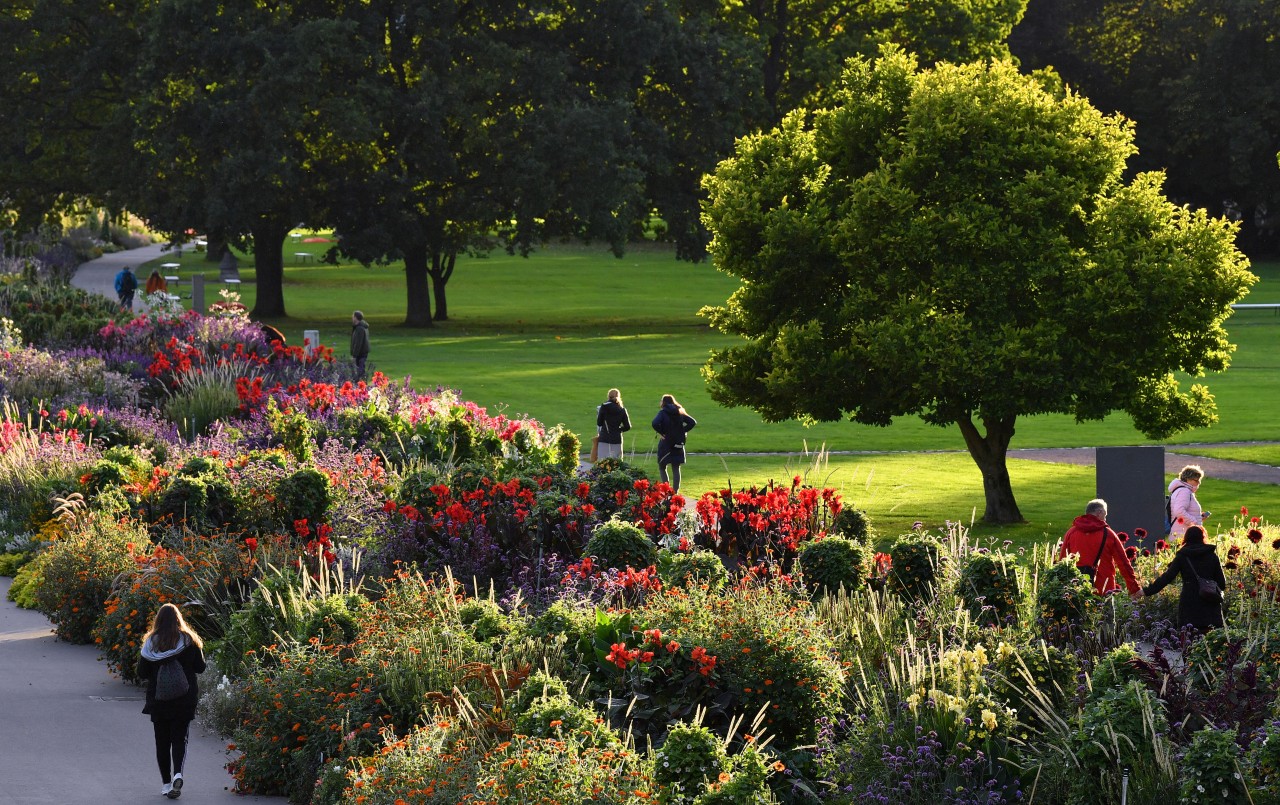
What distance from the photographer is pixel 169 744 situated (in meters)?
9.34

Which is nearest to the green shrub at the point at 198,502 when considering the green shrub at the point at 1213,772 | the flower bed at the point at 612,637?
the flower bed at the point at 612,637

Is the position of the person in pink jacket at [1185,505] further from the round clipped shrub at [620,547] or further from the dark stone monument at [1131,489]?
the round clipped shrub at [620,547]

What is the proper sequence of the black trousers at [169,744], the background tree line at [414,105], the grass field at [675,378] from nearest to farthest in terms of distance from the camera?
the black trousers at [169,744]
the grass field at [675,378]
the background tree line at [414,105]

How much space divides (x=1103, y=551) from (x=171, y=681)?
7.08m

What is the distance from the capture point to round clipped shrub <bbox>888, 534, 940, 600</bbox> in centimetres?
1213

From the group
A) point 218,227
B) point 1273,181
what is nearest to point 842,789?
point 218,227

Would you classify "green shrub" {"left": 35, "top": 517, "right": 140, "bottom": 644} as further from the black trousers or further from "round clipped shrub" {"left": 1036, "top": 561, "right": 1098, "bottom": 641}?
"round clipped shrub" {"left": 1036, "top": 561, "right": 1098, "bottom": 641}

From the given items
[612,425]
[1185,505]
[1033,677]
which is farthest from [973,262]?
[1033,677]

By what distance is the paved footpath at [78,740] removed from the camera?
9281mm

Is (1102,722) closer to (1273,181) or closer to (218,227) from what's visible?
Result: (218,227)

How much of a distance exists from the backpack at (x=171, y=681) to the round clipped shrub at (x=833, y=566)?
472 centimetres

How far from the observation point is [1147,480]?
50.8 ft

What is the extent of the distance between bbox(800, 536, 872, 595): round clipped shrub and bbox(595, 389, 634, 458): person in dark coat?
8547mm

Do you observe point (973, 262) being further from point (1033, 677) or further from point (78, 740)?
point (78, 740)
